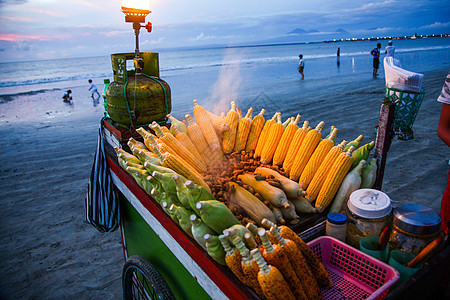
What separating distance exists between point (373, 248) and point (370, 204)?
0.88 feet

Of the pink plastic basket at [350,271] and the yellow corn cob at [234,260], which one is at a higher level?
the yellow corn cob at [234,260]

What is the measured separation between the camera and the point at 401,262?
1.51 metres

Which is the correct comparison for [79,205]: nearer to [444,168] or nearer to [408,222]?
[408,222]

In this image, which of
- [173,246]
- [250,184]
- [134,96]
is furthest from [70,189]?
[250,184]

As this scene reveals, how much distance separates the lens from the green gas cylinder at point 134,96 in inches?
123

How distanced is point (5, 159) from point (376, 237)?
10774mm

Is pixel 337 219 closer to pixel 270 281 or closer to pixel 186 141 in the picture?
pixel 270 281

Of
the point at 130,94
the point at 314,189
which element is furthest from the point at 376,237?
the point at 130,94

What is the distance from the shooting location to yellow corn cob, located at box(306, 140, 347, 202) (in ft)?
7.48

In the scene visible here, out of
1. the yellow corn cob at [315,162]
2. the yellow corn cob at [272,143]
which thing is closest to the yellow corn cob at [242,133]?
the yellow corn cob at [272,143]

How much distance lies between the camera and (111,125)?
348 centimetres

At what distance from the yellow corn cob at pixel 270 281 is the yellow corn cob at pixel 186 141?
1572 mm

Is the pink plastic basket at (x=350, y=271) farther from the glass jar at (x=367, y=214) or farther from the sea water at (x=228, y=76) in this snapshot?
the sea water at (x=228, y=76)

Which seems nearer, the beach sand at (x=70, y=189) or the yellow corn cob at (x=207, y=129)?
the yellow corn cob at (x=207, y=129)
